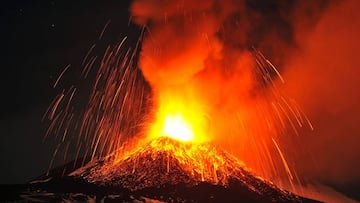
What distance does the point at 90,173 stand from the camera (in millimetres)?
166125

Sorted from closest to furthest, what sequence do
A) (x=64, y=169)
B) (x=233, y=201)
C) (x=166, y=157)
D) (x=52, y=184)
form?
(x=233, y=201), (x=52, y=184), (x=166, y=157), (x=64, y=169)

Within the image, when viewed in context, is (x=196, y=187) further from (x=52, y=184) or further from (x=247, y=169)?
(x=52, y=184)

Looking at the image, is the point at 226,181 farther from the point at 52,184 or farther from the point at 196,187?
the point at 52,184

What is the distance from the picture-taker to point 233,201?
471 feet

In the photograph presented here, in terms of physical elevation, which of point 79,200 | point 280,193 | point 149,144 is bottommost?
point 79,200

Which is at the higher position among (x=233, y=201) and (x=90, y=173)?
(x=90, y=173)

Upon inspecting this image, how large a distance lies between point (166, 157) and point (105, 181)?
58.4 feet

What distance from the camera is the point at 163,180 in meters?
156

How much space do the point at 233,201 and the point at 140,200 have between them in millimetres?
21291

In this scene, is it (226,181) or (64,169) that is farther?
(64,169)

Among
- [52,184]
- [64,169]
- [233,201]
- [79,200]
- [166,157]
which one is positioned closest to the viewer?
[79,200]

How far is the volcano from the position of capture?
5630 inches

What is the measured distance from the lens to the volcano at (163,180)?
14300 centimetres

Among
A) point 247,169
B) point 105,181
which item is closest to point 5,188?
point 105,181
